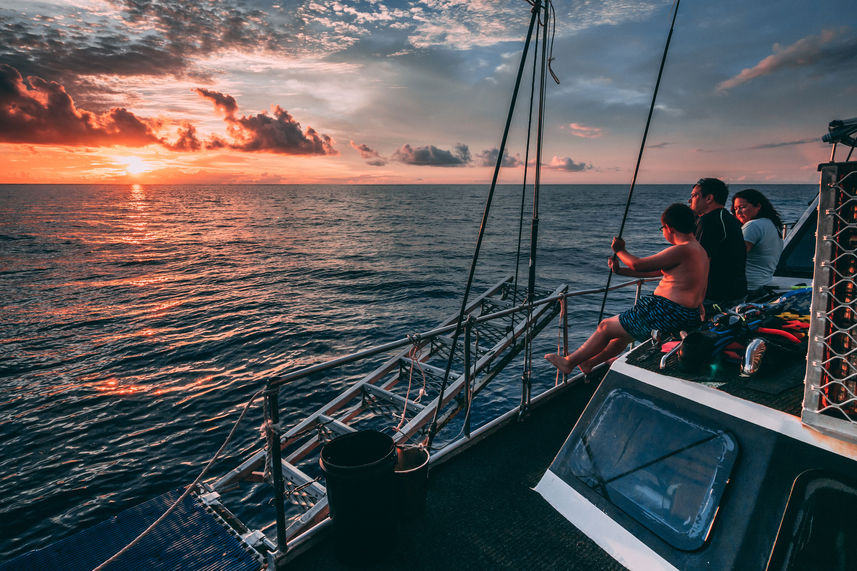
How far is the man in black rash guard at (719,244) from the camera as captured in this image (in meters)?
5.02

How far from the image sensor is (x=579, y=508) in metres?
3.59

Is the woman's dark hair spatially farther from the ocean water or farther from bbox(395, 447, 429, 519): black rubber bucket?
bbox(395, 447, 429, 519): black rubber bucket

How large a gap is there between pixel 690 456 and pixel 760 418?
548 mm

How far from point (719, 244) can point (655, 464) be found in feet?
10.6

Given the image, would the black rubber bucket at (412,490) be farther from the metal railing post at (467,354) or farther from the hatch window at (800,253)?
the hatch window at (800,253)

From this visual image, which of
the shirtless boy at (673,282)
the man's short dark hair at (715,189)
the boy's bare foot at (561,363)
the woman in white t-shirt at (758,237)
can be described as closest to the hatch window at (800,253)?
the woman in white t-shirt at (758,237)

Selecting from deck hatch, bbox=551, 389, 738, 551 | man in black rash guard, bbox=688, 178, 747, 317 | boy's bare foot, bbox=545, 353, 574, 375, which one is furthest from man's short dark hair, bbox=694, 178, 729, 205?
deck hatch, bbox=551, 389, 738, 551

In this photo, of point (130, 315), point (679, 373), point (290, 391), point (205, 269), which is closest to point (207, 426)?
point (290, 391)

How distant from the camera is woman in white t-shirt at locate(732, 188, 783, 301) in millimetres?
5840

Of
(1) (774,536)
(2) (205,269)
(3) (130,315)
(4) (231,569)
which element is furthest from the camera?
(2) (205,269)

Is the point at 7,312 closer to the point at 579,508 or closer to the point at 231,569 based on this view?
the point at 231,569

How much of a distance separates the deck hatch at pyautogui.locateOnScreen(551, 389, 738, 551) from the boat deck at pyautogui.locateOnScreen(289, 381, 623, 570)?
1.58 feet

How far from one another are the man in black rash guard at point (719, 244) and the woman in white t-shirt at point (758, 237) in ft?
3.11

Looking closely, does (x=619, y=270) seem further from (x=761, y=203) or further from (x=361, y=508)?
(x=361, y=508)
